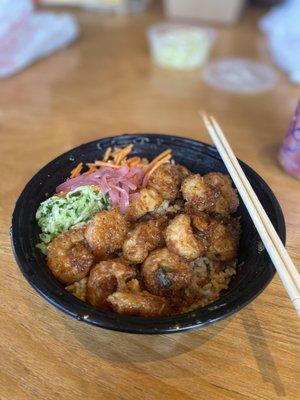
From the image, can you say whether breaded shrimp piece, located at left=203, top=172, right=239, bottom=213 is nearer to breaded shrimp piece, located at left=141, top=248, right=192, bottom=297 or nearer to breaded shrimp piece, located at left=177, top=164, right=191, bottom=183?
breaded shrimp piece, located at left=177, top=164, right=191, bottom=183

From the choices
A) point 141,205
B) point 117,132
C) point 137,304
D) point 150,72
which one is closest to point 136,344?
point 137,304

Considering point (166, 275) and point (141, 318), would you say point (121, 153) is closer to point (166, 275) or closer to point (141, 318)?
point (166, 275)

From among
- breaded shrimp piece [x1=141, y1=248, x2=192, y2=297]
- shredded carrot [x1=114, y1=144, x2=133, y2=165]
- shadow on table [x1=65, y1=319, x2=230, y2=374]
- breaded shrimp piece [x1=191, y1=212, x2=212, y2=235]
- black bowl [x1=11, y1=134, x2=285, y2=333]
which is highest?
shredded carrot [x1=114, y1=144, x2=133, y2=165]

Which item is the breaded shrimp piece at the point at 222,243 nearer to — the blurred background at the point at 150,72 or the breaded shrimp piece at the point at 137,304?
the breaded shrimp piece at the point at 137,304

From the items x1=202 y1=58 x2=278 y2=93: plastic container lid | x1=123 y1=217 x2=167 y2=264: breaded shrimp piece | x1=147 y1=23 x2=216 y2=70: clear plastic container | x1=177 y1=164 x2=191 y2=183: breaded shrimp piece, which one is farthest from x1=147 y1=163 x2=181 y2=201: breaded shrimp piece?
x1=147 y1=23 x2=216 y2=70: clear plastic container

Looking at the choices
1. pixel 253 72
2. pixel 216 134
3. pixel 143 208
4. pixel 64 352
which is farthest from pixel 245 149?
pixel 64 352
